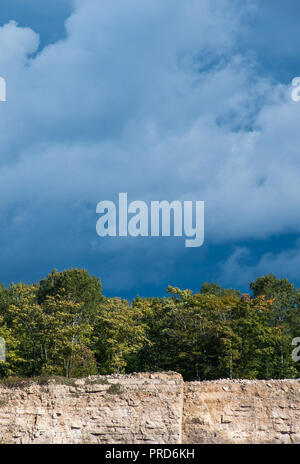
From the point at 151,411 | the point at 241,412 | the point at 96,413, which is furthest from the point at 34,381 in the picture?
A: the point at 241,412

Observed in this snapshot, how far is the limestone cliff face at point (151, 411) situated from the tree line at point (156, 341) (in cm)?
1924

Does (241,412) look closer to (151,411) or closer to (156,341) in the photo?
(151,411)

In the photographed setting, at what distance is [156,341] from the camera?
6675 cm

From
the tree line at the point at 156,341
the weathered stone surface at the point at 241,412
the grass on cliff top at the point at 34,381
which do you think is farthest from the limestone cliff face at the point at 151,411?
the tree line at the point at 156,341

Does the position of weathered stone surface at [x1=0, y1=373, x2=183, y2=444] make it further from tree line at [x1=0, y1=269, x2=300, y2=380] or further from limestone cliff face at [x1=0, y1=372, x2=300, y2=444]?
tree line at [x1=0, y1=269, x2=300, y2=380]

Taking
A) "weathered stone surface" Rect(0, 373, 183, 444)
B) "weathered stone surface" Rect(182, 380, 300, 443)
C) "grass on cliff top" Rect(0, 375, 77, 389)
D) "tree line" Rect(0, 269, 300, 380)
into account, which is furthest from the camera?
"tree line" Rect(0, 269, 300, 380)

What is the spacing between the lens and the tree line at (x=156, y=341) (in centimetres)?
6062

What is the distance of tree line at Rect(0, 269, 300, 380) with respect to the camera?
6062 centimetres

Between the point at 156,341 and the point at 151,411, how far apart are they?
95.3 ft

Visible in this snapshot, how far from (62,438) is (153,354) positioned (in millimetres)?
29612

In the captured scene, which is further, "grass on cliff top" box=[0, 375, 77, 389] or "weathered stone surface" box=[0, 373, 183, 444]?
"grass on cliff top" box=[0, 375, 77, 389]

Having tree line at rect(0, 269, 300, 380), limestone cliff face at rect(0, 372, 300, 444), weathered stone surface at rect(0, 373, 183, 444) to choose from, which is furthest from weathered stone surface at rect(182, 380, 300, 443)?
tree line at rect(0, 269, 300, 380)

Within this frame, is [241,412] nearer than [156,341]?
Yes

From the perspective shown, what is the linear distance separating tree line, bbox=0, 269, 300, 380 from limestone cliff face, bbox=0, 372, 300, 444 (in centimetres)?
1924
